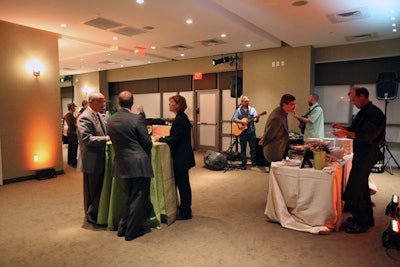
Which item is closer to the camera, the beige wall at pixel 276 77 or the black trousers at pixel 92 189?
the black trousers at pixel 92 189

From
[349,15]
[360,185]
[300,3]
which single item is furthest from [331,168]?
[349,15]

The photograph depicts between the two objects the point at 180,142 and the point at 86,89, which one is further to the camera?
the point at 86,89

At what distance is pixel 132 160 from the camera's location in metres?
3.07

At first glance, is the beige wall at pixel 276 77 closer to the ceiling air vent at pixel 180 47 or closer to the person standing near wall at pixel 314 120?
the ceiling air vent at pixel 180 47

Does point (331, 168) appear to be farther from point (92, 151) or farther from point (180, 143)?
point (92, 151)

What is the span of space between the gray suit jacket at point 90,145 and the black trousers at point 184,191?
0.92 meters

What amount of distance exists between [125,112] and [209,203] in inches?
79.5

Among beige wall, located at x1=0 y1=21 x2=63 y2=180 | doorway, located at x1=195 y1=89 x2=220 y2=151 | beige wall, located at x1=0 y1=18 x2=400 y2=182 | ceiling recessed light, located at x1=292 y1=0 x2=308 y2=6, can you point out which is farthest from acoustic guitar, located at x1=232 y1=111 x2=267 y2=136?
beige wall, located at x1=0 y1=21 x2=63 y2=180

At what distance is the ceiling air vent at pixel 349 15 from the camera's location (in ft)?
16.0

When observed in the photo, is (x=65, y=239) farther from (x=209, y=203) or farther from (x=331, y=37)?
(x=331, y=37)

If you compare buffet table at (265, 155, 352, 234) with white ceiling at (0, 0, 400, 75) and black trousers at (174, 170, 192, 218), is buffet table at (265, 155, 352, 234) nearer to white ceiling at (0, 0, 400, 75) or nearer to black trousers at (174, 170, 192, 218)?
black trousers at (174, 170, 192, 218)

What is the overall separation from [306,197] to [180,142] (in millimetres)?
1560

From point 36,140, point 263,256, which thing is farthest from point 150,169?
point 36,140

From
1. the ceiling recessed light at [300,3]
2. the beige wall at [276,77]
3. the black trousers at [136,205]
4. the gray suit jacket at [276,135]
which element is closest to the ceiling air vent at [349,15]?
the ceiling recessed light at [300,3]
